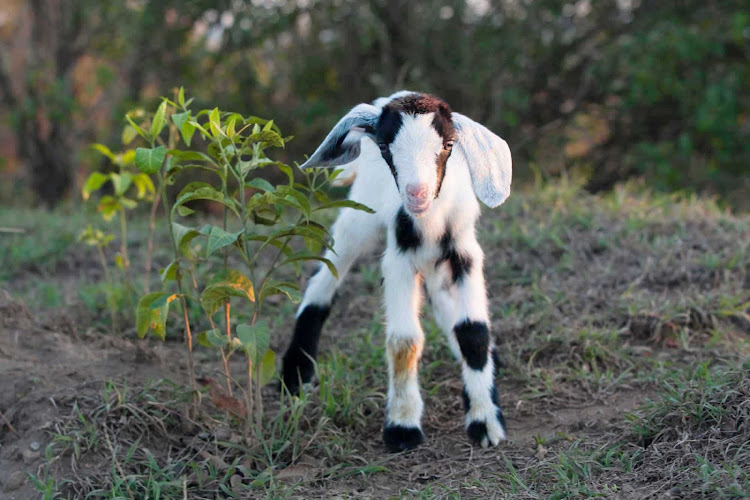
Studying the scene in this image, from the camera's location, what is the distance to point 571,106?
8.24 meters

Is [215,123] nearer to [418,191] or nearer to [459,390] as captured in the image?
[418,191]

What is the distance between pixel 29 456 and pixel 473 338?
1.75 metres

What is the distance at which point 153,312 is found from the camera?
9.32ft

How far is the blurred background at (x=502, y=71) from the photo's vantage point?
24.4 feet

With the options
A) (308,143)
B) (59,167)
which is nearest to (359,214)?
(308,143)

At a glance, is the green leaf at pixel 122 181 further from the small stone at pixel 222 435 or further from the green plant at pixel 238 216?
the small stone at pixel 222 435

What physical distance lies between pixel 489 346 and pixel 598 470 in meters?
0.70

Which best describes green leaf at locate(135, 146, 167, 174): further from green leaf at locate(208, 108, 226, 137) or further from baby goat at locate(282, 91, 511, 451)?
baby goat at locate(282, 91, 511, 451)

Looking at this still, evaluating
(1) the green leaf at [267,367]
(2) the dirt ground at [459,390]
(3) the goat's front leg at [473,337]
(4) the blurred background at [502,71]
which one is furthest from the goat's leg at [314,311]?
(4) the blurred background at [502,71]

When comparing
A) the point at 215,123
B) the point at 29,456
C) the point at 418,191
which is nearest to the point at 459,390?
the point at 418,191

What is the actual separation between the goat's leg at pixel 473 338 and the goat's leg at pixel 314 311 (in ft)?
1.86

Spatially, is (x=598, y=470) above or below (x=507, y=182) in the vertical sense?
below

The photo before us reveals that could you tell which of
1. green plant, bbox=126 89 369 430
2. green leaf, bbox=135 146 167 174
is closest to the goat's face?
green plant, bbox=126 89 369 430

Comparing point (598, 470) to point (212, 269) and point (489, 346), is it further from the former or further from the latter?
point (212, 269)
